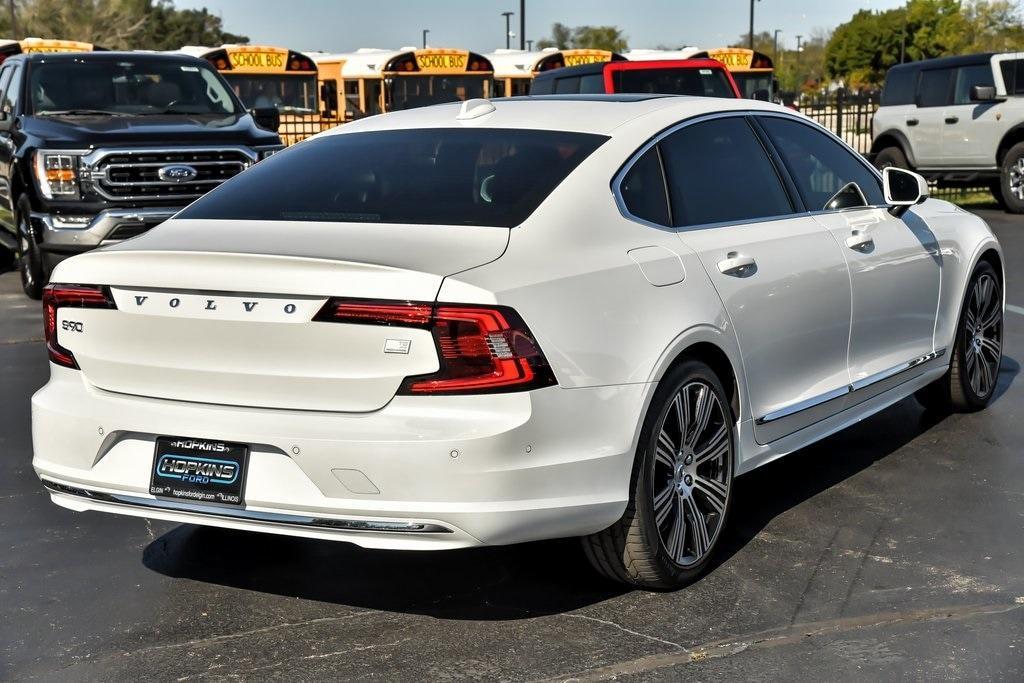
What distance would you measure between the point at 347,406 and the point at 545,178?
1.11m

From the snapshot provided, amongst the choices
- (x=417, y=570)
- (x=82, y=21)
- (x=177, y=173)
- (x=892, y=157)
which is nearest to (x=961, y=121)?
(x=892, y=157)

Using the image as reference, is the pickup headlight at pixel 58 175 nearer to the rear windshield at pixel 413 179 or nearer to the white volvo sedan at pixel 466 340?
the white volvo sedan at pixel 466 340

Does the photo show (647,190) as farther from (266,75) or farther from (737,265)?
(266,75)

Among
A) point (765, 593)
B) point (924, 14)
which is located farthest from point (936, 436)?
point (924, 14)

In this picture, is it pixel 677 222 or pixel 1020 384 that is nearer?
pixel 677 222

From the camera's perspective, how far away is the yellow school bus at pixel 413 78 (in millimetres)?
33594

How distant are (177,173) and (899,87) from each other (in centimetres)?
1282

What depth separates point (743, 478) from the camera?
20.7 feet

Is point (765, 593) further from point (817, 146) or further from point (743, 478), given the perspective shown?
point (817, 146)

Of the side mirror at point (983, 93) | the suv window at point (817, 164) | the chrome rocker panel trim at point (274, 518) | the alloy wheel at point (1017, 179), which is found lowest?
the alloy wheel at point (1017, 179)

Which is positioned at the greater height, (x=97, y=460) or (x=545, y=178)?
(x=545, y=178)

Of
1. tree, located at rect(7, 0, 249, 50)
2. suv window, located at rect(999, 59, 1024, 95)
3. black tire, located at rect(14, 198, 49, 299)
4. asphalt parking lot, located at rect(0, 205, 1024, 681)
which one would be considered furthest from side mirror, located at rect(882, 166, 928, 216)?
tree, located at rect(7, 0, 249, 50)

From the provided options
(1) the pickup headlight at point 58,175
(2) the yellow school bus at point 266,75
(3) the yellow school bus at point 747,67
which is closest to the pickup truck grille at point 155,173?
(1) the pickup headlight at point 58,175

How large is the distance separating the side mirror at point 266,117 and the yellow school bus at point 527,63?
20.7 meters
